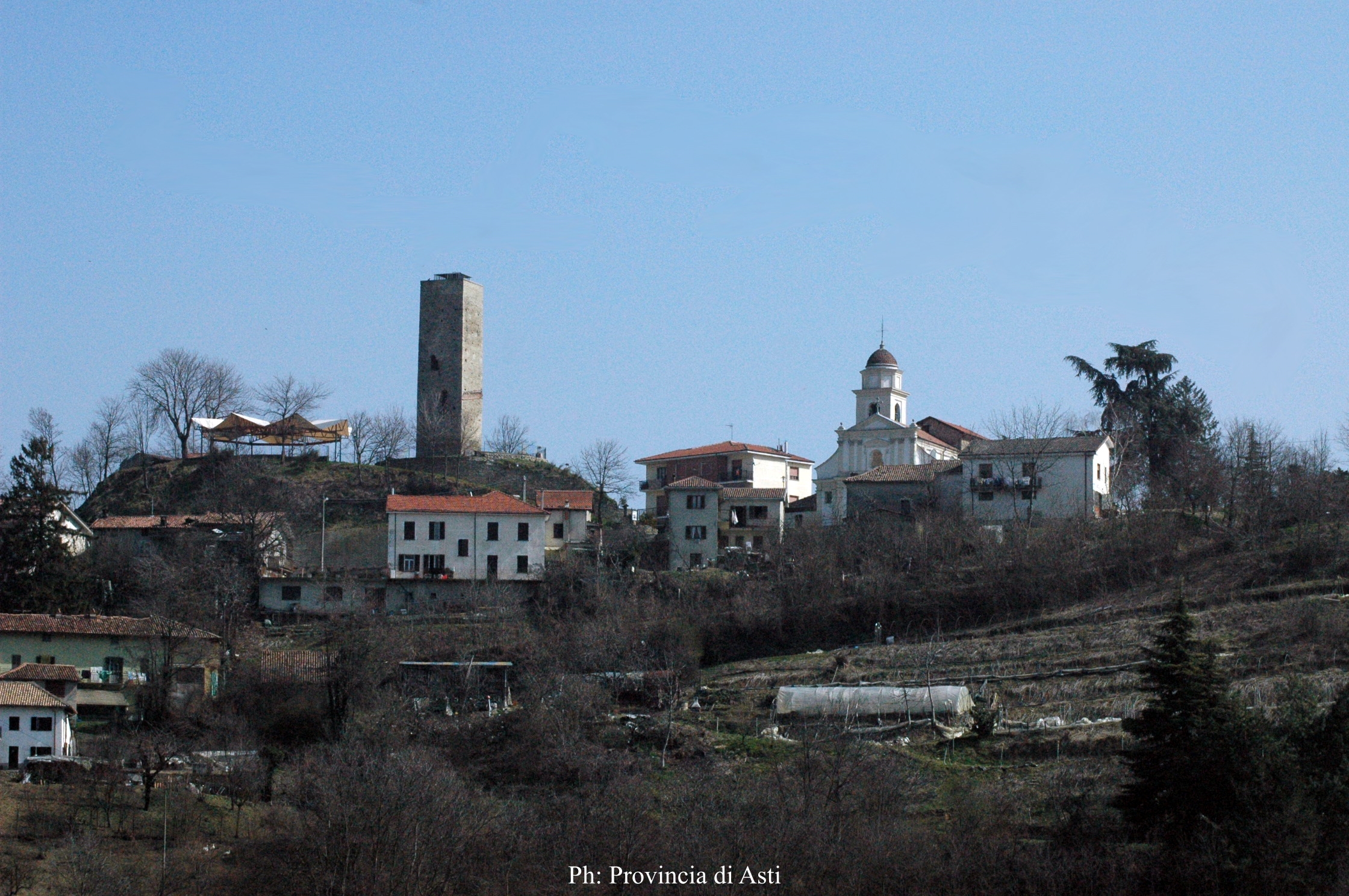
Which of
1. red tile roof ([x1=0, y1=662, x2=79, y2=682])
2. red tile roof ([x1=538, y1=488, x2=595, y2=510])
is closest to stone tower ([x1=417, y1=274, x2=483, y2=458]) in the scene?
red tile roof ([x1=538, y1=488, x2=595, y2=510])

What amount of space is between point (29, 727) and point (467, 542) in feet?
63.0

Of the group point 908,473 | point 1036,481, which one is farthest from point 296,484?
point 1036,481

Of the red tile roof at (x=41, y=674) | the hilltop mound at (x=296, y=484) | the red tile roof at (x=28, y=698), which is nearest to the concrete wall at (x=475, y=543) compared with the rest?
the hilltop mound at (x=296, y=484)

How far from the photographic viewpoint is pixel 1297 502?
151ft

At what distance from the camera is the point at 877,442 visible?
2403 inches

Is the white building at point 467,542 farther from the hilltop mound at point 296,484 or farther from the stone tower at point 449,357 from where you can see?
the stone tower at point 449,357

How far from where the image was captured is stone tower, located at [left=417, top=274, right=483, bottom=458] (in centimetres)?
6625

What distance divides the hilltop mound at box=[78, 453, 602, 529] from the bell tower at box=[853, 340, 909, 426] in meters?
12.5

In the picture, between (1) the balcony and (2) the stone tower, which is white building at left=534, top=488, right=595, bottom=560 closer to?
(2) the stone tower

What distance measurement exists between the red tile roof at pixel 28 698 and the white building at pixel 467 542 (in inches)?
660

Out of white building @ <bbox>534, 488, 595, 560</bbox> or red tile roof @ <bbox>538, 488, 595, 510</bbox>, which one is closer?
white building @ <bbox>534, 488, 595, 560</bbox>

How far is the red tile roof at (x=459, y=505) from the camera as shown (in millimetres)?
50656

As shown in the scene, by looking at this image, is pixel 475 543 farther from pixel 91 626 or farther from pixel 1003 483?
pixel 1003 483

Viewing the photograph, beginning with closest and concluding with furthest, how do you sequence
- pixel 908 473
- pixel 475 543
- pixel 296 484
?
1. pixel 475 543
2. pixel 908 473
3. pixel 296 484
